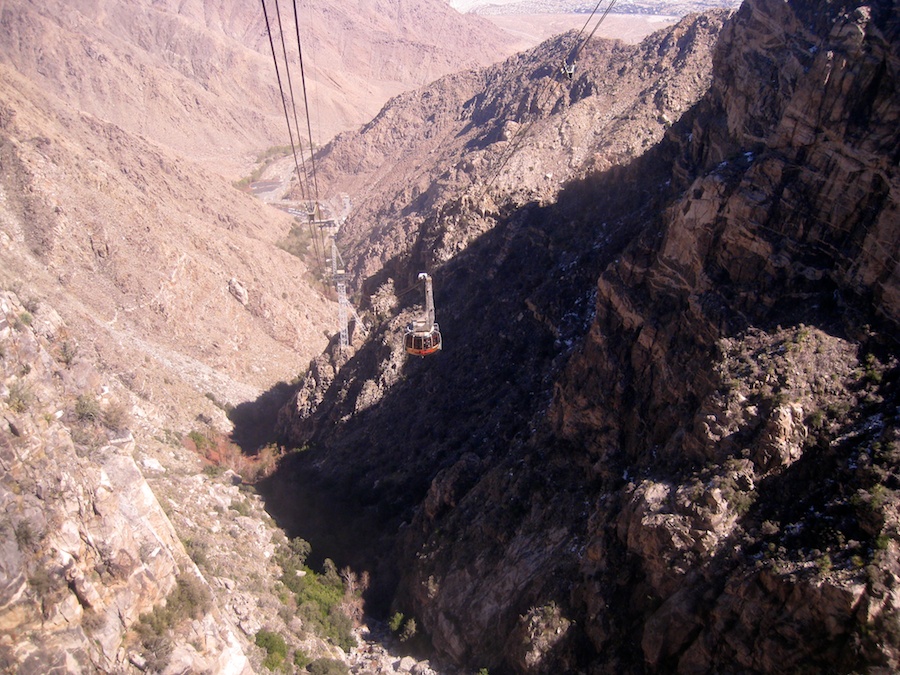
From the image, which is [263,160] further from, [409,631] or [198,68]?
[409,631]

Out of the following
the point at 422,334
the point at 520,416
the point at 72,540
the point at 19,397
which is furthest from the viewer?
the point at 520,416

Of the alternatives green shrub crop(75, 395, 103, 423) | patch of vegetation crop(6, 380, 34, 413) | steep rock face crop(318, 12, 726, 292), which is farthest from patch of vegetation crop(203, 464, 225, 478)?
steep rock face crop(318, 12, 726, 292)

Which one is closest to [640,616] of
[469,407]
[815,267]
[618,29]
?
[815,267]

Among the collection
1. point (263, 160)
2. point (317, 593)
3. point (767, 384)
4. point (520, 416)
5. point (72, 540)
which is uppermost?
point (767, 384)

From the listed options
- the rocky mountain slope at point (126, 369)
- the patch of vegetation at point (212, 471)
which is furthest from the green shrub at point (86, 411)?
the patch of vegetation at point (212, 471)

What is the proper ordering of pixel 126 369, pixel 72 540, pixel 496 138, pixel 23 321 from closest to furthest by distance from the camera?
pixel 72 540
pixel 23 321
pixel 126 369
pixel 496 138

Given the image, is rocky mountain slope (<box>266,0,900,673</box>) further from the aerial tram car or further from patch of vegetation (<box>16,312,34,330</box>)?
patch of vegetation (<box>16,312,34,330</box>)

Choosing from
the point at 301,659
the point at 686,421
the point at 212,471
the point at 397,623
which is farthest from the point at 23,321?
the point at 686,421
